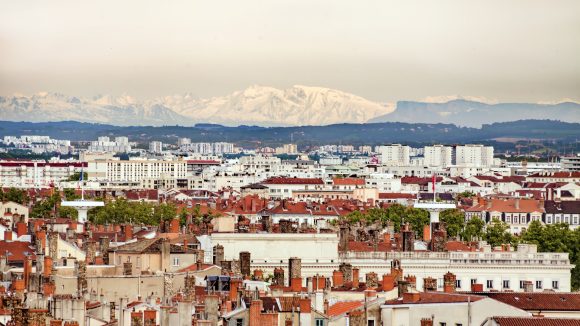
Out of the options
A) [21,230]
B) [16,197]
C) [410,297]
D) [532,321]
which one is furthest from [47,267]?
[16,197]

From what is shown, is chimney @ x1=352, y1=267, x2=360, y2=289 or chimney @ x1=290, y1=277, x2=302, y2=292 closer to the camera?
chimney @ x1=290, y1=277, x2=302, y2=292

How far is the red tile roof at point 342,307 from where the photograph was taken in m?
39.0

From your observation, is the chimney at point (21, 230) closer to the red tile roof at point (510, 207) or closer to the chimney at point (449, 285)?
the chimney at point (449, 285)

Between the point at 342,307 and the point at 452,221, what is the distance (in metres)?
70.3

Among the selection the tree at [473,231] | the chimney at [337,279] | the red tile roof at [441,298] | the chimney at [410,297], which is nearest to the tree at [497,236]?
the tree at [473,231]

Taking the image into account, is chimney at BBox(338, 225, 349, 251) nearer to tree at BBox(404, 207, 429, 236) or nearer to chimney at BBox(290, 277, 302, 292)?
chimney at BBox(290, 277, 302, 292)

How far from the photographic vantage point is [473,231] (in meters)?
103

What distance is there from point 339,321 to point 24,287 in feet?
37.0

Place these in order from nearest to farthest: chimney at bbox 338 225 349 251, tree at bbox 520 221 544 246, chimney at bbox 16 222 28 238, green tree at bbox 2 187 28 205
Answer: chimney at bbox 338 225 349 251, chimney at bbox 16 222 28 238, tree at bbox 520 221 544 246, green tree at bbox 2 187 28 205

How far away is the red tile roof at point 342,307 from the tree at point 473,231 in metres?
57.6

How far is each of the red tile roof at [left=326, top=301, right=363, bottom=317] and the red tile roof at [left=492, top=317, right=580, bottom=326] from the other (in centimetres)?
430

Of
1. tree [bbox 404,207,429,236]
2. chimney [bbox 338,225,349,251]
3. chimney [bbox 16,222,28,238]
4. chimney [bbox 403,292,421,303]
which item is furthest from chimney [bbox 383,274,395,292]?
tree [bbox 404,207,429,236]

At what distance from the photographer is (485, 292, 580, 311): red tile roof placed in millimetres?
41062

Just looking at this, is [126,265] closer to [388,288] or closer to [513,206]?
[388,288]
